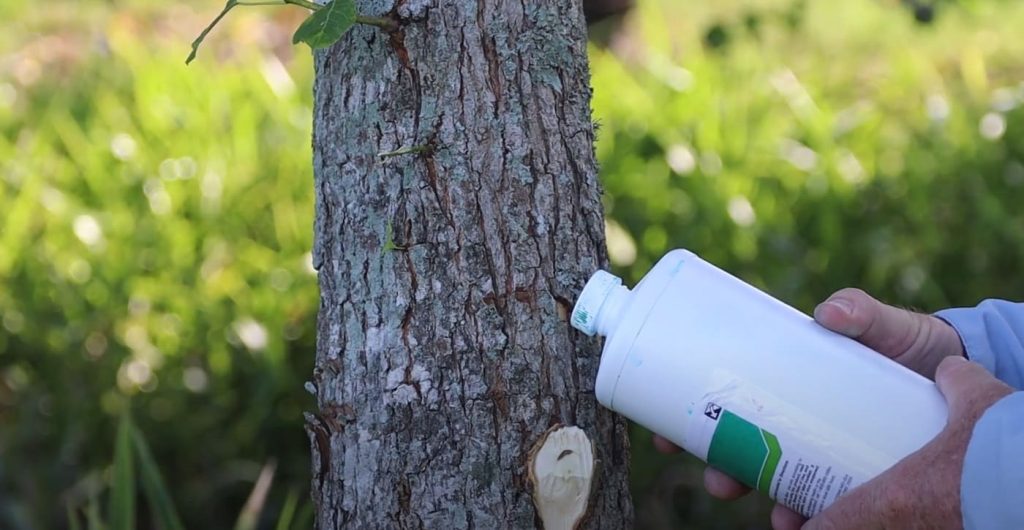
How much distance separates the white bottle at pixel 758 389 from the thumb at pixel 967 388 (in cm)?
2

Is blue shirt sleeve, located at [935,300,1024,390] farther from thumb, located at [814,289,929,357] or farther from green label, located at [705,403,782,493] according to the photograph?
green label, located at [705,403,782,493]

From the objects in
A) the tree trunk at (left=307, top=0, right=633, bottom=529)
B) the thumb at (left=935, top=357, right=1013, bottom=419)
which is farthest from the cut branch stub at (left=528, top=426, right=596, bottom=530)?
the thumb at (left=935, top=357, right=1013, bottom=419)

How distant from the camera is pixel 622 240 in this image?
2.21m

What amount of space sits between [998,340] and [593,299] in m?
0.51

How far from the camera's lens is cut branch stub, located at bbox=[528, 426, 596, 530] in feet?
3.67

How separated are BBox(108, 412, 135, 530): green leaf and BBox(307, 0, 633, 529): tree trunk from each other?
0.54 m

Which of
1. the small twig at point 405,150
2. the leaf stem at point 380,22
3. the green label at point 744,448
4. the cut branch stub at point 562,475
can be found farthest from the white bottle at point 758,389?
the leaf stem at point 380,22

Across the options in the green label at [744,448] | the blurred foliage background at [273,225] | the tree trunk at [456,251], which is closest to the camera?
the green label at [744,448]

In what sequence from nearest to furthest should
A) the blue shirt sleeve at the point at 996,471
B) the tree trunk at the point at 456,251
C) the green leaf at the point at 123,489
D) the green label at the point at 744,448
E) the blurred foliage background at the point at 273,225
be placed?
the blue shirt sleeve at the point at 996,471
the green label at the point at 744,448
the tree trunk at the point at 456,251
the green leaf at the point at 123,489
the blurred foliage background at the point at 273,225

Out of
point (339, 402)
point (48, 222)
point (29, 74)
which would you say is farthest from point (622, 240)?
point (29, 74)

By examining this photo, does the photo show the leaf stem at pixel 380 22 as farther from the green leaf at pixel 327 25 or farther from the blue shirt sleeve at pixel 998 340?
the blue shirt sleeve at pixel 998 340

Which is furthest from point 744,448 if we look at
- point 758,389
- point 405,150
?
point 405,150

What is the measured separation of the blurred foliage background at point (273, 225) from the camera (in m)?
2.06

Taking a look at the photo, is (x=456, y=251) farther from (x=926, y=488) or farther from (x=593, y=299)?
(x=926, y=488)
